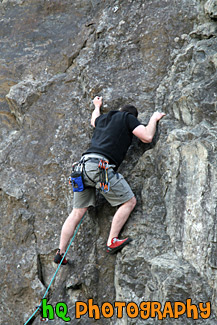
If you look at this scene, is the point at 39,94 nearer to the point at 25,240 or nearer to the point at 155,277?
the point at 25,240

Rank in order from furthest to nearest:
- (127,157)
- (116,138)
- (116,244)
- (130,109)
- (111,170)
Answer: (127,157)
(130,109)
(116,138)
(111,170)
(116,244)

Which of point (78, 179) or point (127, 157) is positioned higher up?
point (78, 179)

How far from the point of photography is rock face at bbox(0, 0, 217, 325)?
18.6ft

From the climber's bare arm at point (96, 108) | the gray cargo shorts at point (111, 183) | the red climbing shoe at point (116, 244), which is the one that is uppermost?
the climber's bare arm at point (96, 108)

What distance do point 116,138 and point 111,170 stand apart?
1.82 ft

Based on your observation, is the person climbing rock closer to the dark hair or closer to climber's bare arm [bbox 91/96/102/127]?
the dark hair

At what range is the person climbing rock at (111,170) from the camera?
6320 mm

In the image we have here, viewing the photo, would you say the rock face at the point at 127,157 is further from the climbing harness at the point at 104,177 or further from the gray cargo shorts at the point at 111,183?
the climbing harness at the point at 104,177

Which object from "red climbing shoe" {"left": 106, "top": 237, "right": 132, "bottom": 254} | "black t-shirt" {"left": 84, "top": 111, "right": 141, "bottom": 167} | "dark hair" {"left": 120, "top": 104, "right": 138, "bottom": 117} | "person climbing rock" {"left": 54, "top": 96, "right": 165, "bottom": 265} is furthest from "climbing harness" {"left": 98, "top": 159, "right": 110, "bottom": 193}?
"dark hair" {"left": 120, "top": 104, "right": 138, "bottom": 117}

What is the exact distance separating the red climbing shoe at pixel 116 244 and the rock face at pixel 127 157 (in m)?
0.14

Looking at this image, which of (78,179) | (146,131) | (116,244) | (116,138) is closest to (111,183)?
(78,179)

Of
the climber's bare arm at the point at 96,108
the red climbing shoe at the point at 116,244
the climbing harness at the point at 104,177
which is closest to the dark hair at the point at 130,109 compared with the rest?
the climber's bare arm at the point at 96,108

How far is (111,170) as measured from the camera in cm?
637

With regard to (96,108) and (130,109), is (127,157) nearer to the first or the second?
(130,109)
